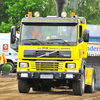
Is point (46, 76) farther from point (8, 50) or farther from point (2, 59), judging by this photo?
point (8, 50)

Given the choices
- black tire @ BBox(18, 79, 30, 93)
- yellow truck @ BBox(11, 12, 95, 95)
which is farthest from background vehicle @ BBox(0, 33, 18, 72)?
yellow truck @ BBox(11, 12, 95, 95)

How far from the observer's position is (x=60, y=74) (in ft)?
38.8

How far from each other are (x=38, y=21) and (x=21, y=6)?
32.1 metres

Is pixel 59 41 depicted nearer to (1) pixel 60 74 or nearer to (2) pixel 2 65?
(1) pixel 60 74

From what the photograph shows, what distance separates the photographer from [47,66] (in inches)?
471

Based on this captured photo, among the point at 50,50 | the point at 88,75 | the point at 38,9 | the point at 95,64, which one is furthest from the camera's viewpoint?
A: the point at 38,9

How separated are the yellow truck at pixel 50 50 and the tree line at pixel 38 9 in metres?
30.7

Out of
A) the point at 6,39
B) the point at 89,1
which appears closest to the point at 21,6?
the point at 89,1

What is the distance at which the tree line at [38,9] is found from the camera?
43.5 metres

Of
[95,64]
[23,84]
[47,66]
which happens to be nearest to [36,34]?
[47,66]

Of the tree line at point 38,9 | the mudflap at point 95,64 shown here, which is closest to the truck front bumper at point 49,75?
the mudflap at point 95,64

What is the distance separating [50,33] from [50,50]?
612 mm

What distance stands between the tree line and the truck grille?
31028mm

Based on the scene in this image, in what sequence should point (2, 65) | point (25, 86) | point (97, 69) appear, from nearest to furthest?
point (25, 86), point (97, 69), point (2, 65)
